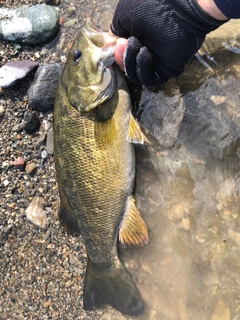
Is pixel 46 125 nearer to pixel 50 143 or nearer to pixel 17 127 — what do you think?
pixel 50 143

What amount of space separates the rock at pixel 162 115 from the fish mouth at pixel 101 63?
0.51 m

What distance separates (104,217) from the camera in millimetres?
3783

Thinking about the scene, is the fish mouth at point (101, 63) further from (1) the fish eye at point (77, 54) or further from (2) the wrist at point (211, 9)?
(2) the wrist at point (211, 9)

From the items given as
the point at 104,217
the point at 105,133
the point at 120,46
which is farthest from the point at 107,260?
the point at 120,46

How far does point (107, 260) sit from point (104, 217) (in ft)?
1.50

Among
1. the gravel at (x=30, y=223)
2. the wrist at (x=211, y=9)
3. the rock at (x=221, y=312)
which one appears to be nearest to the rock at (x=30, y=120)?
the gravel at (x=30, y=223)

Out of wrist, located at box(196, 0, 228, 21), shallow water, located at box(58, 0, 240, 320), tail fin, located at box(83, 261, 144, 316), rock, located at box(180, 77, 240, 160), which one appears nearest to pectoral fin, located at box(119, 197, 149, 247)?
shallow water, located at box(58, 0, 240, 320)

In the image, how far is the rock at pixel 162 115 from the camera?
A: 12.9 feet

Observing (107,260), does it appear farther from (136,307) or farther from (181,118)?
(181,118)

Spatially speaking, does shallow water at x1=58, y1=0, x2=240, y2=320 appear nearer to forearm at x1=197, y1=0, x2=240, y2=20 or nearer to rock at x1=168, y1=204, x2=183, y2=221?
rock at x1=168, y1=204, x2=183, y2=221

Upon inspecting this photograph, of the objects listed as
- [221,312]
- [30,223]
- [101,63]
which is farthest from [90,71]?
[221,312]

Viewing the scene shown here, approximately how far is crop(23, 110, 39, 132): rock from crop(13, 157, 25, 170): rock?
38 cm

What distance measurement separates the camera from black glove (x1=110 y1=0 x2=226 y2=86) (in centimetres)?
312

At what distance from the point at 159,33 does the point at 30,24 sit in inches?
81.7
